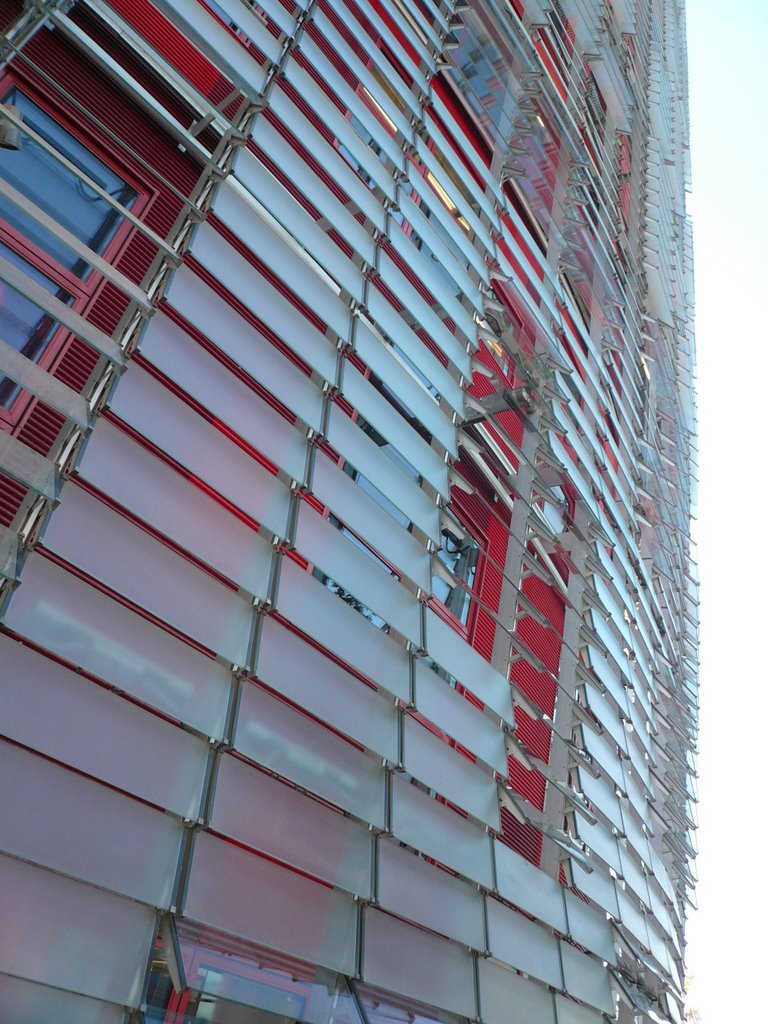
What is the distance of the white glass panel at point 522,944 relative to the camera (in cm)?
538

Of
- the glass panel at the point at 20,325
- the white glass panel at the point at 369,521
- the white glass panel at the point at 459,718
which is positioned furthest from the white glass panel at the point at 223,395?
the white glass panel at the point at 459,718

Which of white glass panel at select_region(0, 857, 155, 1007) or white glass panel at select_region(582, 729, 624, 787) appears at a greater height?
white glass panel at select_region(582, 729, 624, 787)

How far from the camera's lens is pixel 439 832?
16.5 feet

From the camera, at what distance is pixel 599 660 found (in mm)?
8148

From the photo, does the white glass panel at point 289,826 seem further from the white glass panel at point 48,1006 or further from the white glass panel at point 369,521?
the white glass panel at point 369,521

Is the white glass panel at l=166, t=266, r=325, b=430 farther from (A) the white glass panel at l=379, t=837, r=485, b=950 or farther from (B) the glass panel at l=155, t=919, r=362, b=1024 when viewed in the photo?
(B) the glass panel at l=155, t=919, r=362, b=1024

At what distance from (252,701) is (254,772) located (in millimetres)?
300

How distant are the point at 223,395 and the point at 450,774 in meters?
2.43

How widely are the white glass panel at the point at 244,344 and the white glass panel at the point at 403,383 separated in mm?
608

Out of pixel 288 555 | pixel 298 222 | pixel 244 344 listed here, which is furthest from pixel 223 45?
pixel 288 555

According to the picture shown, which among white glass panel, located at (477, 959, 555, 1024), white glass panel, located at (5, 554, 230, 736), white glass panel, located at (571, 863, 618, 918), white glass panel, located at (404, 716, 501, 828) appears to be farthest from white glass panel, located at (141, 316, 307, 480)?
white glass panel, located at (571, 863, 618, 918)

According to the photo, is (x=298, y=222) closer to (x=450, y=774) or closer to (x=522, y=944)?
(x=450, y=774)

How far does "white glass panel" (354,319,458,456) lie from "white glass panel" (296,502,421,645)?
3.69ft

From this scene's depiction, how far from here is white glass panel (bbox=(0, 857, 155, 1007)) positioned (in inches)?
120
